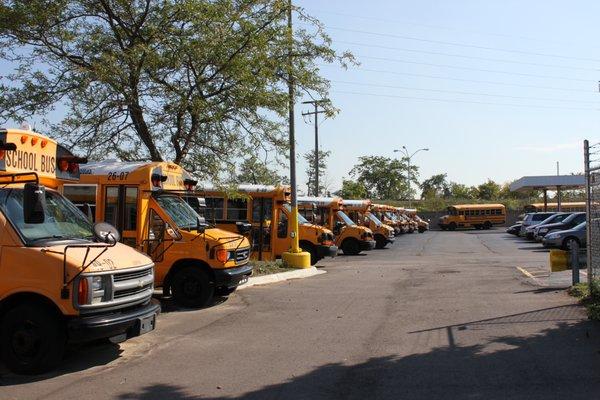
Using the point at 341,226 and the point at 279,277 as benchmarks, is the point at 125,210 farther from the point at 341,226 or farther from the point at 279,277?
the point at 341,226

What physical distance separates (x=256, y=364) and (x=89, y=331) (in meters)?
1.93

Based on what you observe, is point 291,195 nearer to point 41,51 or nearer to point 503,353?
point 41,51

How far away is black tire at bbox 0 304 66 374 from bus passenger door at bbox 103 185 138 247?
4.65m

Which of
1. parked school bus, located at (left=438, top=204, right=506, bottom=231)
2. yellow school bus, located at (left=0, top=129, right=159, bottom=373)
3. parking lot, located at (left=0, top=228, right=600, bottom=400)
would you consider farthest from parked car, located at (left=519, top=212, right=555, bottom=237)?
yellow school bus, located at (left=0, top=129, right=159, bottom=373)

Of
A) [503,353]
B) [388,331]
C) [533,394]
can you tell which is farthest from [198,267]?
[533,394]

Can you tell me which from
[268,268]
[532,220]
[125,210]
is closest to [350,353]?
[125,210]

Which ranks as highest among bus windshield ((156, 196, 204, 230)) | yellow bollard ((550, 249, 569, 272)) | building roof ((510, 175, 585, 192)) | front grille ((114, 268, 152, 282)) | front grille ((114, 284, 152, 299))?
building roof ((510, 175, 585, 192))

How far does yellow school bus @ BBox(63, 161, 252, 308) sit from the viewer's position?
36.4ft

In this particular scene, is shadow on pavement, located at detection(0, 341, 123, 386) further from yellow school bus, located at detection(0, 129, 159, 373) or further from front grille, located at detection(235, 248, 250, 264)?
front grille, located at detection(235, 248, 250, 264)

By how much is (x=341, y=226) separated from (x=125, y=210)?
16149 millimetres

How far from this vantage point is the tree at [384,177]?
3807 inches

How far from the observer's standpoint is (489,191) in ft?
389

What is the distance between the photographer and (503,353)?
7.33 meters

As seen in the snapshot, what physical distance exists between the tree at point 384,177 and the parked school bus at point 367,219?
2498 inches
